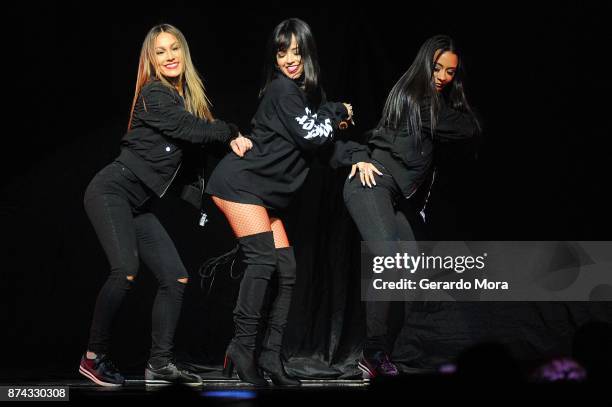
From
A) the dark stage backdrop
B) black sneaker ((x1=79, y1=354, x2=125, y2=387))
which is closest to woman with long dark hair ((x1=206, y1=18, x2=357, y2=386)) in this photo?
black sneaker ((x1=79, y1=354, x2=125, y2=387))

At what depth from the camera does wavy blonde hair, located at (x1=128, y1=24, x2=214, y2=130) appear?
3.34 metres

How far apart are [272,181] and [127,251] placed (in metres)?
0.62

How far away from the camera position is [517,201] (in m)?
4.39

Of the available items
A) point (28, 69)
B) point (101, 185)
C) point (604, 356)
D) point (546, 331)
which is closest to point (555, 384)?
point (604, 356)

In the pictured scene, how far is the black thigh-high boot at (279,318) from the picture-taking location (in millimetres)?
3250

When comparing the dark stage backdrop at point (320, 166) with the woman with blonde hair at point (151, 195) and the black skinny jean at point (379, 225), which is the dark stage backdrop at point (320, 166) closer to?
the black skinny jean at point (379, 225)

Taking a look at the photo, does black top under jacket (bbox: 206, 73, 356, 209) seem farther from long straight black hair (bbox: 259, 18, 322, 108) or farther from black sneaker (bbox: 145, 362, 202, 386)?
black sneaker (bbox: 145, 362, 202, 386)

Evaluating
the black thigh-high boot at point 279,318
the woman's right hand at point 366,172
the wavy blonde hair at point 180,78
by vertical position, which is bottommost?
the black thigh-high boot at point 279,318

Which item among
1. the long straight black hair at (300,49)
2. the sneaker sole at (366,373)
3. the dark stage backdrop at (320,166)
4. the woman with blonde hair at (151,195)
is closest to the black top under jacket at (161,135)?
the woman with blonde hair at (151,195)

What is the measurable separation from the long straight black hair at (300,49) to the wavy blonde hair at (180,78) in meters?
0.28

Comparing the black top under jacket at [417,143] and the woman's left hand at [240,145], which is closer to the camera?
the woman's left hand at [240,145]

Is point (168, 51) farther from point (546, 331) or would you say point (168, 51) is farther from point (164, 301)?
point (546, 331)

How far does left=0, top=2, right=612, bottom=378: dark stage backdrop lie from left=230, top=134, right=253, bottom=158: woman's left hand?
955 millimetres

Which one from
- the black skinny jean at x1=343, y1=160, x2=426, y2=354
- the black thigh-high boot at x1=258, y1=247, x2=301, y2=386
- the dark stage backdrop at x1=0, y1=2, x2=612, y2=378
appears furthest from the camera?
the dark stage backdrop at x1=0, y1=2, x2=612, y2=378
